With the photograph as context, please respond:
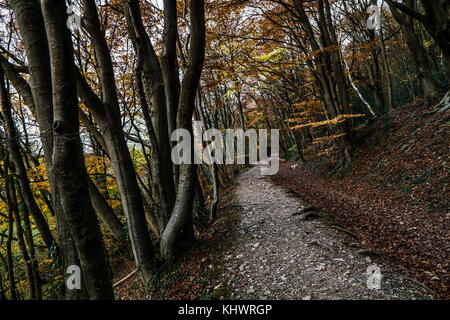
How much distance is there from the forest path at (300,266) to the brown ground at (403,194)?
0.60 meters

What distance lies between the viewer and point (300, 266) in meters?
3.98

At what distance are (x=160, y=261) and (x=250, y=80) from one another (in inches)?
596

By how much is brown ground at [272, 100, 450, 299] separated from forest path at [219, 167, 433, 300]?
0.60 m

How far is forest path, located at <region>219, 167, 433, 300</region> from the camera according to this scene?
10.6ft

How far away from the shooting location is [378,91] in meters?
14.0

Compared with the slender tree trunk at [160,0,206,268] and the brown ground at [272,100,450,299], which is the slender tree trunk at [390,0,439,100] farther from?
the slender tree trunk at [160,0,206,268]

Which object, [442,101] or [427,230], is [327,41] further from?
[427,230]

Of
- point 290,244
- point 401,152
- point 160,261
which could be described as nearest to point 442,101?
point 401,152

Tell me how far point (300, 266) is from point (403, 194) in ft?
15.4
